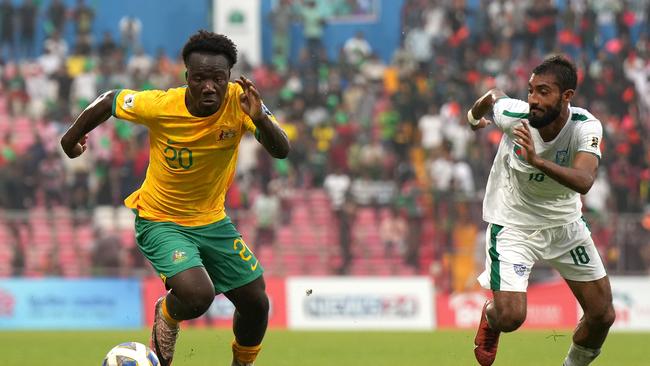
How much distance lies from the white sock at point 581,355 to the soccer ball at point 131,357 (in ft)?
10.5

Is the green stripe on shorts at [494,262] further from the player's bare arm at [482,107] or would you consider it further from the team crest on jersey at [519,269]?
the player's bare arm at [482,107]

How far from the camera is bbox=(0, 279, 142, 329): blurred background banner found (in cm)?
1938

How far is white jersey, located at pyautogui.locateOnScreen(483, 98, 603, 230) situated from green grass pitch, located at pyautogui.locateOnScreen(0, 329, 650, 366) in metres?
2.80

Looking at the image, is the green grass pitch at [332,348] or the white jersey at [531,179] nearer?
the white jersey at [531,179]

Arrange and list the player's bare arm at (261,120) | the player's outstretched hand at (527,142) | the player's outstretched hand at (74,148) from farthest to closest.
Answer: the player's outstretched hand at (74,148) → the player's bare arm at (261,120) → the player's outstretched hand at (527,142)

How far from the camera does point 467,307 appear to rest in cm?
1930

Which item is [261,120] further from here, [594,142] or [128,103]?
[594,142]

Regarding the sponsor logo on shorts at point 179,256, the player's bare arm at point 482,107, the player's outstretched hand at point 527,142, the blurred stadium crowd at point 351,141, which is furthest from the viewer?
the blurred stadium crowd at point 351,141

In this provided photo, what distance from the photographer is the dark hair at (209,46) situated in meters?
8.20

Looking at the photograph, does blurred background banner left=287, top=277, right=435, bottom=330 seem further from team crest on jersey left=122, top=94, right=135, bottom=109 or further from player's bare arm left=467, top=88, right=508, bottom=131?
team crest on jersey left=122, top=94, right=135, bottom=109

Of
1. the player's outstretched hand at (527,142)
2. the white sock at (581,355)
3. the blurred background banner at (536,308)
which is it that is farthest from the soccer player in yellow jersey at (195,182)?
the blurred background banner at (536,308)

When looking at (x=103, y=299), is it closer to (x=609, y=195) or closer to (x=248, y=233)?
(x=248, y=233)

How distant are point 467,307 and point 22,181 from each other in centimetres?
829

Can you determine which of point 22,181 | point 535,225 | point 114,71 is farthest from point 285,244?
point 535,225
